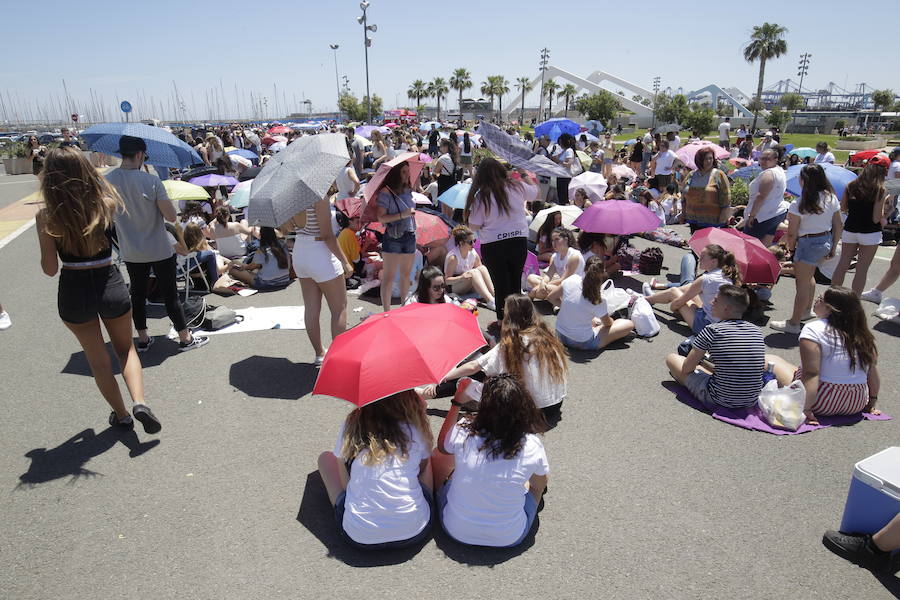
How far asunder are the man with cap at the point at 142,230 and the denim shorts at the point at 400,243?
2.09 m

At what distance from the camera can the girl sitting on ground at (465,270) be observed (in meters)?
6.86

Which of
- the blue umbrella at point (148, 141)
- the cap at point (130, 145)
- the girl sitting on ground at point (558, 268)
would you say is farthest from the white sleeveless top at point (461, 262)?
the cap at point (130, 145)

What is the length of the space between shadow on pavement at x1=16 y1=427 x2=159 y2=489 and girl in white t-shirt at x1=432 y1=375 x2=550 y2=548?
2513 millimetres

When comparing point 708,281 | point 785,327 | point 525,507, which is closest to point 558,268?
point 708,281

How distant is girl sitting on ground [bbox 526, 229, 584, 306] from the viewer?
21.2 ft

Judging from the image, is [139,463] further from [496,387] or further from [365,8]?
[365,8]

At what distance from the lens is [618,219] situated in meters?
7.00

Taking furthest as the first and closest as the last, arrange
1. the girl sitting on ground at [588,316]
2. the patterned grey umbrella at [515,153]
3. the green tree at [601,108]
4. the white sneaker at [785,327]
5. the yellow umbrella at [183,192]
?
the green tree at [601,108] < the yellow umbrella at [183,192] < the white sneaker at [785,327] < the patterned grey umbrella at [515,153] < the girl sitting on ground at [588,316]

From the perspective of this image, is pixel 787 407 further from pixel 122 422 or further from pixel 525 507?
pixel 122 422

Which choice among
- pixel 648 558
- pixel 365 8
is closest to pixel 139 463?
pixel 648 558

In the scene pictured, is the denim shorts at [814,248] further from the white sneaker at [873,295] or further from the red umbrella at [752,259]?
the white sneaker at [873,295]

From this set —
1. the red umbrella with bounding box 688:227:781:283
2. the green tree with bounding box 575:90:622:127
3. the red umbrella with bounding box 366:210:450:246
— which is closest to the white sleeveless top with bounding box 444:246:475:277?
the red umbrella with bounding box 366:210:450:246

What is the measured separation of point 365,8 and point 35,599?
32143mm

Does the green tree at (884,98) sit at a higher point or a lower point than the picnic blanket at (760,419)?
higher
